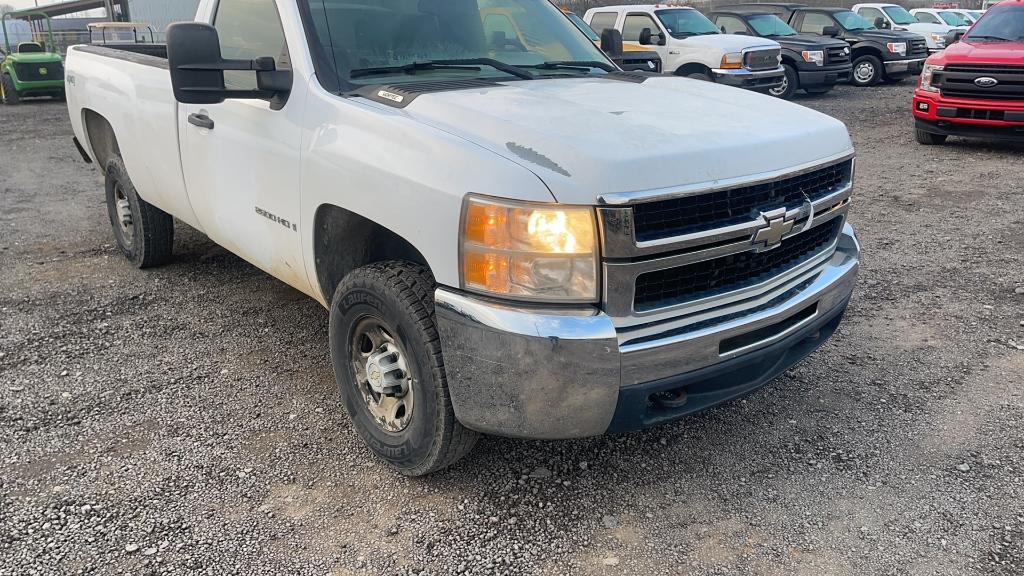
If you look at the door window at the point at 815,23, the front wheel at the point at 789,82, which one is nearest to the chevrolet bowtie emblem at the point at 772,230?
the front wheel at the point at 789,82

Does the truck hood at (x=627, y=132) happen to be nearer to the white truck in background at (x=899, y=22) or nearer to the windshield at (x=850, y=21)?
the windshield at (x=850, y=21)

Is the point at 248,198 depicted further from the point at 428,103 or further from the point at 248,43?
the point at 428,103

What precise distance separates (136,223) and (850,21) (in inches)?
656

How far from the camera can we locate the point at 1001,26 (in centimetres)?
983

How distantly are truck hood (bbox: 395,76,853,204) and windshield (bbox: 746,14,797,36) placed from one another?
13.5 meters

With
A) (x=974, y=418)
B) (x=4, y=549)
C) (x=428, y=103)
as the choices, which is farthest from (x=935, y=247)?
(x=4, y=549)

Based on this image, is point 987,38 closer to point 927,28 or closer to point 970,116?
point 970,116

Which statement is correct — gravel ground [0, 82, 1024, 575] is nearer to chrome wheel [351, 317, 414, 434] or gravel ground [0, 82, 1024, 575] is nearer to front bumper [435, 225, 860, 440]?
chrome wheel [351, 317, 414, 434]

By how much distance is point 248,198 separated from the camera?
11.7 feet

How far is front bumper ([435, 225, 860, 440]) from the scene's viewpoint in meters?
2.37

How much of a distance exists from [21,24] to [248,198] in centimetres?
2505

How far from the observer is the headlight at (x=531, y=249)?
7.72 ft

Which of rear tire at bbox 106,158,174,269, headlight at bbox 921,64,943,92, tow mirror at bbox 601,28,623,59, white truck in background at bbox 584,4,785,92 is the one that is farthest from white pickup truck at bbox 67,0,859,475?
white truck in background at bbox 584,4,785,92

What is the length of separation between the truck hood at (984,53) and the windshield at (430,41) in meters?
7.21
